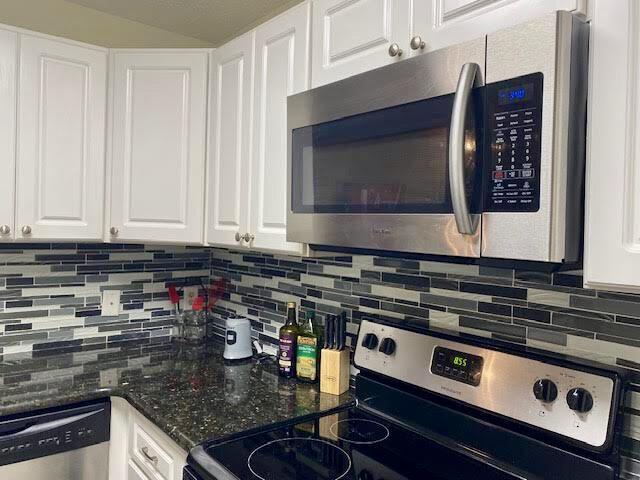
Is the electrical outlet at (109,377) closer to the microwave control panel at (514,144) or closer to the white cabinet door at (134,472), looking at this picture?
the white cabinet door at (134,472)

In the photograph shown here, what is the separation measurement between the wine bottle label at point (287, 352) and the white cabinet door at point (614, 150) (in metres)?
1.14

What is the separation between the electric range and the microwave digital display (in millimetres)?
596

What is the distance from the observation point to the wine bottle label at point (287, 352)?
181 cm

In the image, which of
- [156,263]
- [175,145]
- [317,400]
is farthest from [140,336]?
[317,400]

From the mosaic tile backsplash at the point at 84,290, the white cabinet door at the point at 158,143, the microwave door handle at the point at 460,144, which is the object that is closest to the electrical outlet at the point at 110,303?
the mosaic tile backsplash at the point at 84,290

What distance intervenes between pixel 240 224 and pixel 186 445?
2.48ft

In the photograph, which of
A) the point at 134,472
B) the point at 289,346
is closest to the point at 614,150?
the point at 289,346

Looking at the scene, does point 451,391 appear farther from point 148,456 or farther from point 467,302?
point 148,456

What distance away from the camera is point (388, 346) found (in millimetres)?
1509

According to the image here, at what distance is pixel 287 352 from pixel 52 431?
0.79m

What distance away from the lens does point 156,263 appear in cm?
242

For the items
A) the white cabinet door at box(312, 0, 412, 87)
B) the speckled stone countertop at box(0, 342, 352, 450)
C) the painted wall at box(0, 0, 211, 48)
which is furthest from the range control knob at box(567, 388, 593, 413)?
the painted wall at box(0, 0, 211, 48)

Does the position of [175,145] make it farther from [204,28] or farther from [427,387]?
[427,387]

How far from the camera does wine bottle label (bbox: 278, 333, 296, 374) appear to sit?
1.81 meters
